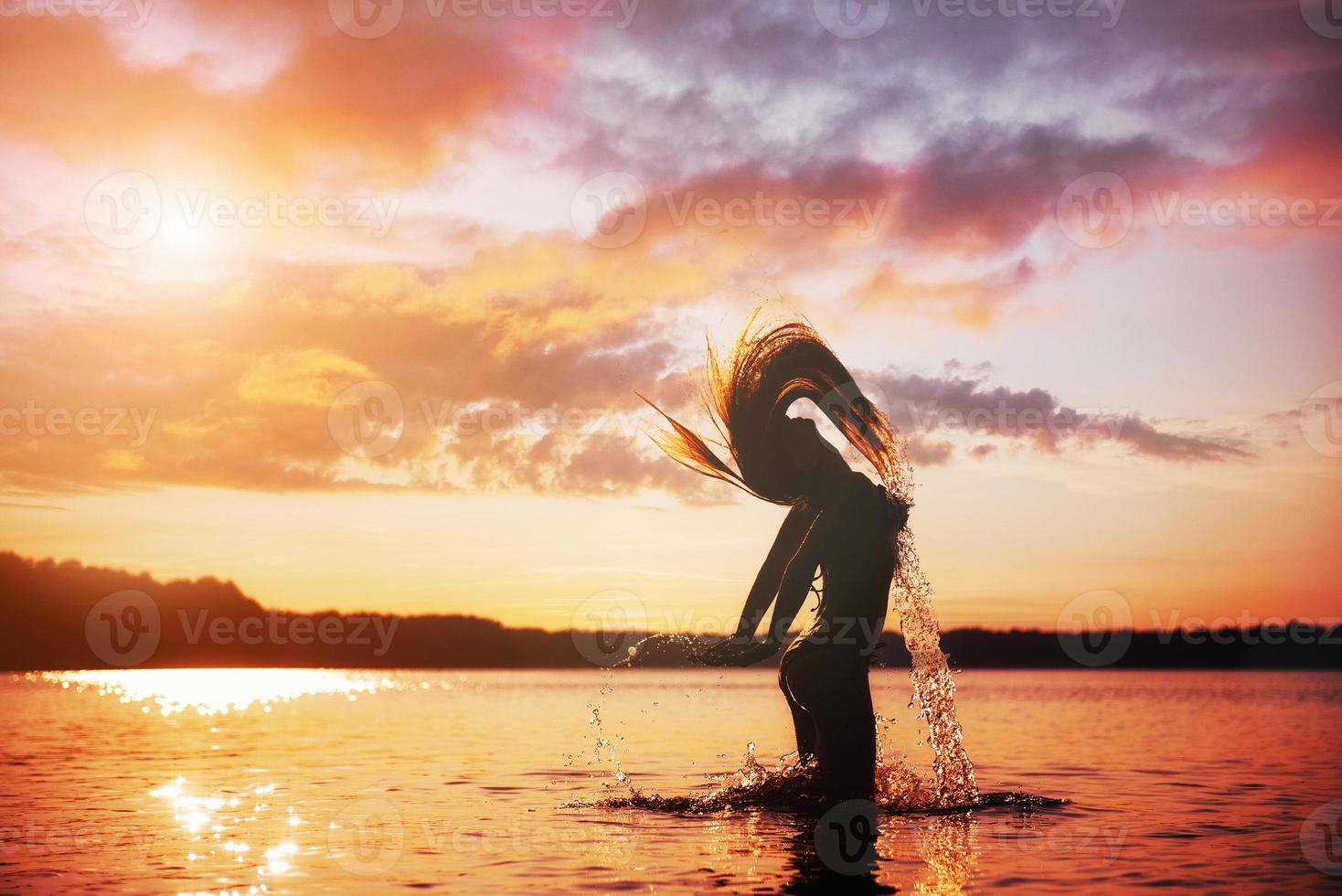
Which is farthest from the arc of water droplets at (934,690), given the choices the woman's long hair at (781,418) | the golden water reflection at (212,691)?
the golden water reflection at (212,691)

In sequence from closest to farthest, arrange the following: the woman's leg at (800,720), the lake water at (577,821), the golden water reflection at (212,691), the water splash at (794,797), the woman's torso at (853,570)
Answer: the lake water at (577,821)
the woman's torso at (853,570)
the woman's leg at (800,720)
the water splash at (794,797)
the golden water reflection at (212,691)

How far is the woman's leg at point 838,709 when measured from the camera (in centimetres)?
1091

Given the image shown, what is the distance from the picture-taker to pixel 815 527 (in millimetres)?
11125

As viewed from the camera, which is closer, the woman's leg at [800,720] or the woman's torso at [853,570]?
the woman's torso at [853,570]

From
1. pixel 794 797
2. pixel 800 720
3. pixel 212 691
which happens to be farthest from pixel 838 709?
pixel 212 691

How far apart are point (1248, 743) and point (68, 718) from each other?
31430mm

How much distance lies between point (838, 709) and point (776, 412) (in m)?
2.84

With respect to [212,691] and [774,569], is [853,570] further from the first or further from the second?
[212,691]

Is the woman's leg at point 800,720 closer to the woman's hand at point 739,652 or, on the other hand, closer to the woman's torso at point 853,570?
the woman's hand at point 739,652

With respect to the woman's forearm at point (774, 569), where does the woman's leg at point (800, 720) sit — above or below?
below

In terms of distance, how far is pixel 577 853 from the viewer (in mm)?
9930

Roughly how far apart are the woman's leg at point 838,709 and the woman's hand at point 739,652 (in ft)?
0.86

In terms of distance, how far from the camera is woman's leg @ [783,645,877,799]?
35.8 ft

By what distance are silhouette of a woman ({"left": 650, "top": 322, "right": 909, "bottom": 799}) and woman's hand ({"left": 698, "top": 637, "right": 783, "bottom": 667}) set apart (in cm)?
1
